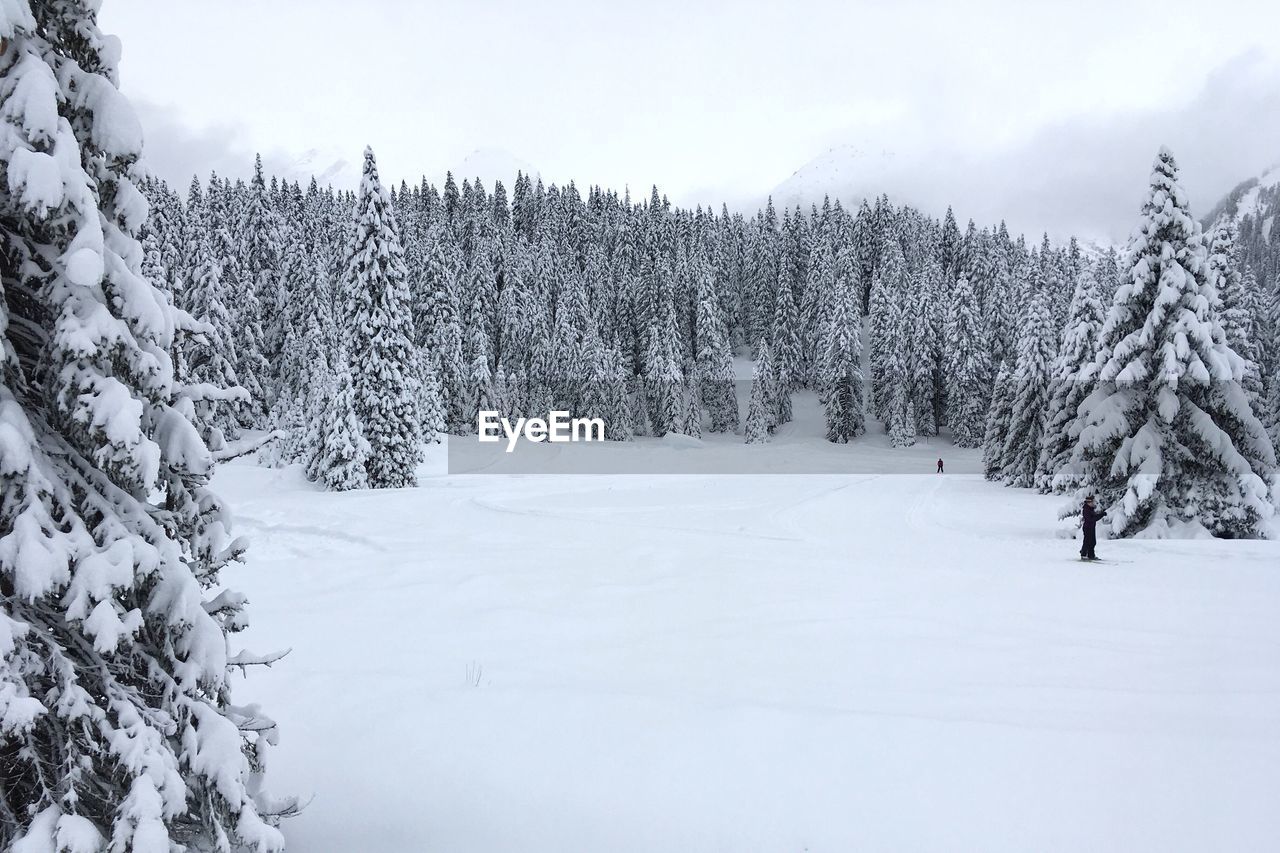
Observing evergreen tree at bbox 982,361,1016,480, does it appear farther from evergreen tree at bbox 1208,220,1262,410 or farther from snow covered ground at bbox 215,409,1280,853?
snow covered ground at bbox 215,409,1280,853

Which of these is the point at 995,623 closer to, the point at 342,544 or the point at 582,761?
the point at 582,761

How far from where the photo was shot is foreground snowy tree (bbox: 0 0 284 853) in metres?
3.71

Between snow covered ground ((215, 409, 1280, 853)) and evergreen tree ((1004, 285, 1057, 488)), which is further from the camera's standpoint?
evergreen tree ((1004, 285, 1057, 488))

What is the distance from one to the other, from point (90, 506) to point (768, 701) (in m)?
5.98

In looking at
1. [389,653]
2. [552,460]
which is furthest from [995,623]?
[552,460]

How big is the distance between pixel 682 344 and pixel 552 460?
1251 inches

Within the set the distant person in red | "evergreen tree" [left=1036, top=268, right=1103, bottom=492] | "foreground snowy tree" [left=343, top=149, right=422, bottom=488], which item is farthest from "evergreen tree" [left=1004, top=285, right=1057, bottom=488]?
"foreground snowy tree" [left=343, top=149, right=422, bottom=488]

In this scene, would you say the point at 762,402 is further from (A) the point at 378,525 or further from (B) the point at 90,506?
(B) the point at 90,506

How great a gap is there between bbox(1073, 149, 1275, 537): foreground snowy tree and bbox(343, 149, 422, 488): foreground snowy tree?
27548 mm

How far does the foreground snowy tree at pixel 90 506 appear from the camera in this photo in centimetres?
371

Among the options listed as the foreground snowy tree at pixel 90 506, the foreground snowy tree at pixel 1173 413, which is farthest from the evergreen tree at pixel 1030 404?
the foreground snowy tree at pixel 90 506

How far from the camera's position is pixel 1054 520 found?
84.7 feet

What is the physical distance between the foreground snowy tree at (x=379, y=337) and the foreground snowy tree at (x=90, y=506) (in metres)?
30.4

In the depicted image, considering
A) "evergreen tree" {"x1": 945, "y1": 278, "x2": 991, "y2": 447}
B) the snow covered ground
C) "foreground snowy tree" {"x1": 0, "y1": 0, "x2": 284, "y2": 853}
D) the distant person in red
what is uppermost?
"evergreen tree" {"x1": 945, "y1": 278, "x2": 991, "y2": 447}
